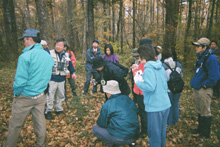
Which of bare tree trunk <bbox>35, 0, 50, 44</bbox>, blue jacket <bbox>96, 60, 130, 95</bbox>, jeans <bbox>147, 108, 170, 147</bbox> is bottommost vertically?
jeans <bbox>147, 108, 170, 147</bbox>

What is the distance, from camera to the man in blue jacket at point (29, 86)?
8.46 feet

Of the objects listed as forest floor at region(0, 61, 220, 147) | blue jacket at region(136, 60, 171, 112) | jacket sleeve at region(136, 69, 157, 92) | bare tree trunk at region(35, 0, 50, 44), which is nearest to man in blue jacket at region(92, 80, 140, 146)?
blue jacket at region(136, 60, 171, 112)

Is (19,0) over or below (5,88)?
over

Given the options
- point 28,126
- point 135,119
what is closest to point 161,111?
Result: point 135,119

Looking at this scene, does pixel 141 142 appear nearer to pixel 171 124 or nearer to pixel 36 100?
pixel 171 124

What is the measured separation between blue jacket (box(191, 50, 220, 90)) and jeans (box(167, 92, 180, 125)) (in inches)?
29.2

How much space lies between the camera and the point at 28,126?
3.89 meters

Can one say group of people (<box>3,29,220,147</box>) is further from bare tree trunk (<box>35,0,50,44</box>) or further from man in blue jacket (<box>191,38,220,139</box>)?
bare tree trunk (<box>35,0,50,44</box>)

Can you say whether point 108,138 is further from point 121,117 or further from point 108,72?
point 108,72

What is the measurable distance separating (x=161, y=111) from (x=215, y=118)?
3.77m

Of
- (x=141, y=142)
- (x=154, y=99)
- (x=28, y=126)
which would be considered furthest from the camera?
(x=28, y=126)

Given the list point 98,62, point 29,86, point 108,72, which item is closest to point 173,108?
point 108,72

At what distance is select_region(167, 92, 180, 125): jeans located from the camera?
4234 mm

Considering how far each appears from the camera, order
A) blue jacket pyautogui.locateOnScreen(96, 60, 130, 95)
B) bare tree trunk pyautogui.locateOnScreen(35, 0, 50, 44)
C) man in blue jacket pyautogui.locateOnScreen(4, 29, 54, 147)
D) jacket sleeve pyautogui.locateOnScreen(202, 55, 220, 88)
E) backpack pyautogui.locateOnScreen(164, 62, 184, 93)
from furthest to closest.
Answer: bare tree trunk pyautogui.locateOnScreen(35, 0, 50, 44), backpack pyautogui.locateOnScreen(164, 62, 184, 93), blue jacket pyautogui.locateOnScreen(96, 60, 130, 95), jacket sleeve pyautogui.locateOnScreen(202, 55, 220, 88), man in blue jacket pyautogui.locateOnScreen(4, 29, 54, 147)
